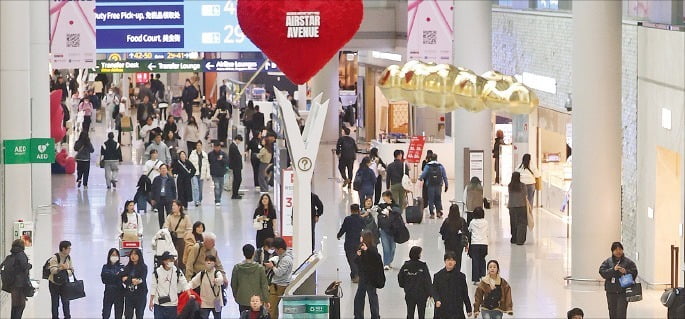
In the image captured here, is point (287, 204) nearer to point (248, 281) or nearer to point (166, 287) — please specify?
point (248, 281)

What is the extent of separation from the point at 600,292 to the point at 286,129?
21.2 ft

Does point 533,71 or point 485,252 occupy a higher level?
point 533,71

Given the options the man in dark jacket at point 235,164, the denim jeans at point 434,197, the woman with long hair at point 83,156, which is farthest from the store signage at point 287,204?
the woman with long hair at point 83,156

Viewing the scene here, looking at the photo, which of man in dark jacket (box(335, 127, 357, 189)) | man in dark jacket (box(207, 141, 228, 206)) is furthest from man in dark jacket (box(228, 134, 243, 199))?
man in dark jacket (box(335, 127, 357, 189))

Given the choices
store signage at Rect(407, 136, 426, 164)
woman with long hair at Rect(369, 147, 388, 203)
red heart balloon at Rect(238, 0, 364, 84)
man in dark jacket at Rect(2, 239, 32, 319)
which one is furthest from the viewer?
store signage at Rect(407, 136, 426, 164)

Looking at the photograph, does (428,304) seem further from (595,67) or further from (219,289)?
(595,67)

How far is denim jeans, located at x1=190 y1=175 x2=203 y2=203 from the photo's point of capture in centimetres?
3178

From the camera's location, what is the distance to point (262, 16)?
31.5ft

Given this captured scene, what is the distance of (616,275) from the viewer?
→ 18.7m

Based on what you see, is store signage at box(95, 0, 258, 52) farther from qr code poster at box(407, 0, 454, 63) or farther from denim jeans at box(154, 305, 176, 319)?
denim jeans at box(154, 305, 176, 319)

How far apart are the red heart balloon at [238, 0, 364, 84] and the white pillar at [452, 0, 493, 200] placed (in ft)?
68.4

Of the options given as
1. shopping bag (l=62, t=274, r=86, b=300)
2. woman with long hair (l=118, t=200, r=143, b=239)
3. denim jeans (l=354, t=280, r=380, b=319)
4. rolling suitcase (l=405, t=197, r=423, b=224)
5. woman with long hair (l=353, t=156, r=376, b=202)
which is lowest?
denim jeans (l=354, t=280, r=380, b=319)

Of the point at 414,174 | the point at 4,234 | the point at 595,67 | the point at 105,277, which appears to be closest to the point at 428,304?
the point at 105,277

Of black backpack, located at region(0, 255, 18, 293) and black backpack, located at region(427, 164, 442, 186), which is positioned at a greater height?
A: black backpack, located at region(427, 164, 442, 186)
